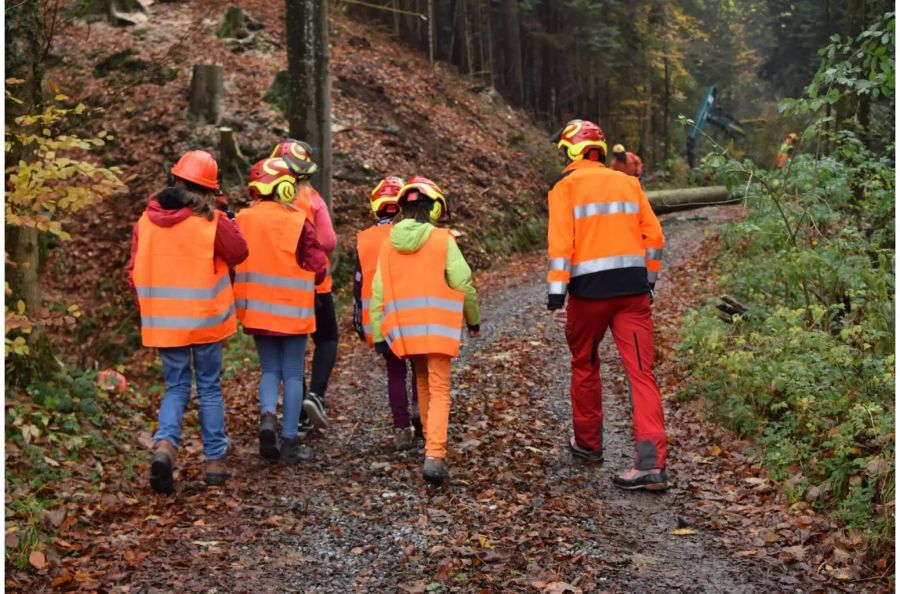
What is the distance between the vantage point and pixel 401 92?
21438mm

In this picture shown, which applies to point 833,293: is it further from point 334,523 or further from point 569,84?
point 569,84

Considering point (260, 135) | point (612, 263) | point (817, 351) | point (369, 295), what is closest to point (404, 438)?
point (369, 295)

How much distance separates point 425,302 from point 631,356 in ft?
5.01

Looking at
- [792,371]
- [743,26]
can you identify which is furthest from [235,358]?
[743,26]

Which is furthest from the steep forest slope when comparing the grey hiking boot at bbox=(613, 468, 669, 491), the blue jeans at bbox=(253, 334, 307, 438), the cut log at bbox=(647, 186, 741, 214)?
the grey hiking boot at bbox=(613, 468, 669, 491)

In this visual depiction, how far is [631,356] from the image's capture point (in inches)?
243

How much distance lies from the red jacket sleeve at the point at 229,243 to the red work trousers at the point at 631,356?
2430 millimetres

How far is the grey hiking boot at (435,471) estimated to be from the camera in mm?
6098

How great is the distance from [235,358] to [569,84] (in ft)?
77.1

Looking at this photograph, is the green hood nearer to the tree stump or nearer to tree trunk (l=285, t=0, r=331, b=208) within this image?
tree trunk (l=285, t=0, r=331, b=208)

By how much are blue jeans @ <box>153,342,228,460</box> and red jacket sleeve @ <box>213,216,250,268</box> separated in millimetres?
657

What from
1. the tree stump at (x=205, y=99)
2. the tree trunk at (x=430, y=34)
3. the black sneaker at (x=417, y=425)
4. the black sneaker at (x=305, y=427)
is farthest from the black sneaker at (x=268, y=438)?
the tree trunk at (x=430, y=34)

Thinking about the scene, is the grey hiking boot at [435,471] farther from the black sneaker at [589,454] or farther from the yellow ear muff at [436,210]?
the yellow ear muff at [436,210]

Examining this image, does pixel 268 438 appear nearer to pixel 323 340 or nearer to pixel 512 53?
pixel 323 340
